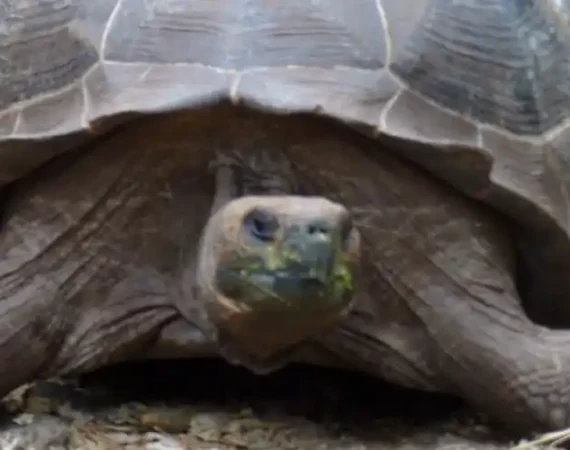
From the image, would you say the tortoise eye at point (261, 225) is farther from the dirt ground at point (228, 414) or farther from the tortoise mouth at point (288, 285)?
the dirt ground at point (228, 414)

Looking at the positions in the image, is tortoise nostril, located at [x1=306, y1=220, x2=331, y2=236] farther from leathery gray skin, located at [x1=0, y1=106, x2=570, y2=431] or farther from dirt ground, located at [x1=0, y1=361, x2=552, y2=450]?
dirt ground, located at [x1=0, y1=361, x2=552, y2=450]

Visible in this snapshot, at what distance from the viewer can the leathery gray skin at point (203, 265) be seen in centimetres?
267

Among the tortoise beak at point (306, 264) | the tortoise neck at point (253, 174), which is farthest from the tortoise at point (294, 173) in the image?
the tortoise beak at point (306, 264)

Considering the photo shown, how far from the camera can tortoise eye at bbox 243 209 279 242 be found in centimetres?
233

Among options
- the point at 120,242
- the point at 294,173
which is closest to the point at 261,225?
the point at 294,173

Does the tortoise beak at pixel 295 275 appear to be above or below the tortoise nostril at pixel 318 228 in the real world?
below

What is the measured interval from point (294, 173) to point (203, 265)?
0.28 m

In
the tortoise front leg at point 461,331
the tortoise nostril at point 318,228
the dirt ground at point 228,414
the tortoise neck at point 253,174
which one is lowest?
the dirt ground at point 228,414

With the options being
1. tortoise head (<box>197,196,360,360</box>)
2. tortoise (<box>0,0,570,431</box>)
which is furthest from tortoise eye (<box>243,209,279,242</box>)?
tortoise (<box>0,0,570,431</box>)

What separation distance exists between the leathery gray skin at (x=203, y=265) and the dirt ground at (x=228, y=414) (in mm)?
99

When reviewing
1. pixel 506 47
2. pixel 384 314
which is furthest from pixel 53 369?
pixel 506 47

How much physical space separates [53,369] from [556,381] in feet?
3.32

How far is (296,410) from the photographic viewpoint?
2.87 m

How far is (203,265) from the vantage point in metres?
2.57
